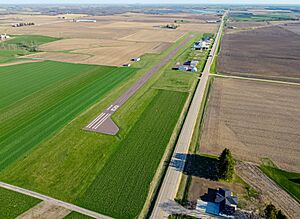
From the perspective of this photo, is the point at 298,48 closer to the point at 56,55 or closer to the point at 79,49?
the point at 79,49

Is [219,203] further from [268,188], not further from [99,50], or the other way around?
[99,50]

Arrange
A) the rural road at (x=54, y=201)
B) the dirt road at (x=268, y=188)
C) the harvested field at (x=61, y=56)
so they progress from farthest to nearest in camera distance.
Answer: the harvested field at (x=61, y=56) → the dirt road at (x=268, y=188) → the rural road at (x=54, y=201)

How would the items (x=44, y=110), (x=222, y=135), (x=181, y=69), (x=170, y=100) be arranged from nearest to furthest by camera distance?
(x=222, y=135) → (x=44, y=110) → (x=170, y=100) → (x=181, y=69)

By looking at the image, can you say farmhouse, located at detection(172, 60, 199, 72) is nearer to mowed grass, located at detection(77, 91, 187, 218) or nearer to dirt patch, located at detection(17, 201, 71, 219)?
mowed grass, located at detection(77, 91, 187, 218)

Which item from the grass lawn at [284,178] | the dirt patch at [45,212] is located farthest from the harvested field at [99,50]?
the dirt patch at [45,212]

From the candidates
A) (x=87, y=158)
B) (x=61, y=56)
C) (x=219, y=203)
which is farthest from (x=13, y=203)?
(x=61, y=56)

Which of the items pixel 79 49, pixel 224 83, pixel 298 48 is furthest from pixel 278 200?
pixel 298 48

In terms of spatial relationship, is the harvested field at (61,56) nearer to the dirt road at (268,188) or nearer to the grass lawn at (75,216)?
the grass lawn at (75,216)
